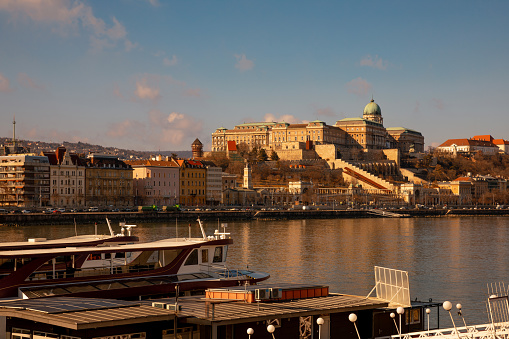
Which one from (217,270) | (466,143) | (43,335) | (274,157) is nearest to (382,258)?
(217,270)

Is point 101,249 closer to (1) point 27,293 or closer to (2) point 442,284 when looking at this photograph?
(1) point 27,293

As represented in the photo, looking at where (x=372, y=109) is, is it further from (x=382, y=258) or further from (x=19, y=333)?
(x=19, y=333)

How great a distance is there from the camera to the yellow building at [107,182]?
8781 cm

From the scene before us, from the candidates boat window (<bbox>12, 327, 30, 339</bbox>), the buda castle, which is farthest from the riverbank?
boat window (<bbox>12, 327, 30, 339</bbox>)

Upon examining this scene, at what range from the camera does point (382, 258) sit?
4088cm

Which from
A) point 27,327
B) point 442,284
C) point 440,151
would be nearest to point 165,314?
point 27,327

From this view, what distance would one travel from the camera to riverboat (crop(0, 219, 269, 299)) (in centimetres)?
1866

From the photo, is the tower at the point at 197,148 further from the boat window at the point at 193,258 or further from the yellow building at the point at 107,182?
the boat window at the point at 193,258

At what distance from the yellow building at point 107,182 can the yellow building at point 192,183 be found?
25.6 feet

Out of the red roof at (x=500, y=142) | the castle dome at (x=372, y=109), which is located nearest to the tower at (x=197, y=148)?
the castle dome at (x=372, y=109)

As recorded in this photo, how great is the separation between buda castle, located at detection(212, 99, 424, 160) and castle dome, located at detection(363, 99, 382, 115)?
8.55 metres

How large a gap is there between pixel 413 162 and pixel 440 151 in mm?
17808

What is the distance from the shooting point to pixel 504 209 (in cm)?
11162

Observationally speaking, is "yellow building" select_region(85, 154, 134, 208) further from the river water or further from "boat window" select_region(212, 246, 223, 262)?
"boat window" select_region(212, 246, 223, 262)
